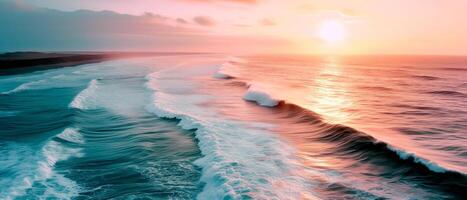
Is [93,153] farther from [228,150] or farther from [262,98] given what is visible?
[262,98]

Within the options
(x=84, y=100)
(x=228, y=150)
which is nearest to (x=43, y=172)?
(x=228, y=150)

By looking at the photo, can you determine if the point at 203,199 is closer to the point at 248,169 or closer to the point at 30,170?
the point at 248,169

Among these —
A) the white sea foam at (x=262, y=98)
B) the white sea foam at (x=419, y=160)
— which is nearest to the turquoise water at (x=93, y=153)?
the white sea foam at (x=419, y=160)

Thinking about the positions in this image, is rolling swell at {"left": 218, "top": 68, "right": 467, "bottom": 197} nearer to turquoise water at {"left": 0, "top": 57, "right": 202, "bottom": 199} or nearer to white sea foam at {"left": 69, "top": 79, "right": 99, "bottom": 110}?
turquoise water at {"left": 0, "top": 57, "right": 202, "bottom": 199}

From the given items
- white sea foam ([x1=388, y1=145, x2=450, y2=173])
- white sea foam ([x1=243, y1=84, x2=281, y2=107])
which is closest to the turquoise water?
white sea foam ([x1=388, y1=145, x2=450, y2=173])

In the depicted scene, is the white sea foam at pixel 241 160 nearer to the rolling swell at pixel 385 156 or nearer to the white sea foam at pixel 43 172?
the rolling swell at pixel 385 156

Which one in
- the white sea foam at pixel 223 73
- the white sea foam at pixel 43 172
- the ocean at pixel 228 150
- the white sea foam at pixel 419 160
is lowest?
the white sea foam at pixel 43 172
